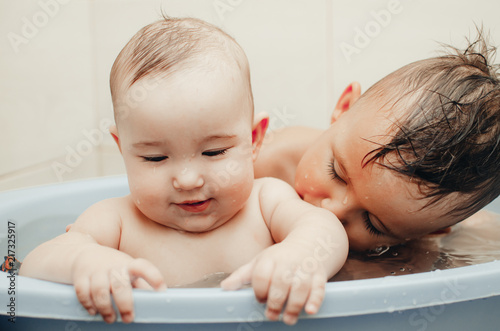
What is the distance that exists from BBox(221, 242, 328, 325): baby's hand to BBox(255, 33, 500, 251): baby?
280mm

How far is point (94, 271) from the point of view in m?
0.58

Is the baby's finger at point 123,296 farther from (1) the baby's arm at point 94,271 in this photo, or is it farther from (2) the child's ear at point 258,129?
(2) the child's ear at point 258,129

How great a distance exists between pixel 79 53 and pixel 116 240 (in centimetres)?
103

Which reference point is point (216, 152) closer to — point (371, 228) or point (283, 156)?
point (371, 228)

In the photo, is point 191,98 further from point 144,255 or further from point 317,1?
point 317,1

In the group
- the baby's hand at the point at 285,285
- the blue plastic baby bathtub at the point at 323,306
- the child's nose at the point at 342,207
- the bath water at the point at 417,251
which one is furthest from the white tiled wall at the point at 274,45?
the baby's hand at the point at 285,285

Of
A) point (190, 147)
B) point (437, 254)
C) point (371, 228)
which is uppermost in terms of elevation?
point (190, 147)

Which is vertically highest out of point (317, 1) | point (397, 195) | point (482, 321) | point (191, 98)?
point (317, 1)

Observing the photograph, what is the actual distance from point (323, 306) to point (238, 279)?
102 mm

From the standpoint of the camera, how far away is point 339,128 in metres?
0.91

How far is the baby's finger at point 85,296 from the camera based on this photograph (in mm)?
560

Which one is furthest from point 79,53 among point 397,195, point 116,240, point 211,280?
point 397,195

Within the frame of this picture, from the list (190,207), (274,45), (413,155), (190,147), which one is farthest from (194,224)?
(274,45)

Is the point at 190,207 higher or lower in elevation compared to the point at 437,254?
higher
